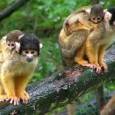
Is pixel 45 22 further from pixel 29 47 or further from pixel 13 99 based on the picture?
pixel 13 99

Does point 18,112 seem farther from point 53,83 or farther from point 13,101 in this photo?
point 53,83

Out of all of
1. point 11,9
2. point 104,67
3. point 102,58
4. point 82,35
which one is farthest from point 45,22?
point 104,67

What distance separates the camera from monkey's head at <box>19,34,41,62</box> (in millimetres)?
5227

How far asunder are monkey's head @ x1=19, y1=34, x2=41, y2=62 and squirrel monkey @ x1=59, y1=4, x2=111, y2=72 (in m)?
0.94

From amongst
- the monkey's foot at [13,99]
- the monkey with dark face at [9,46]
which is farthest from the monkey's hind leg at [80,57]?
the monkey's foot at [13,99]

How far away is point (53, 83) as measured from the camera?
5.47 metres

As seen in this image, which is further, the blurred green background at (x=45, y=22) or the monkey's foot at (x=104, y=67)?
the blurred green background at (x=45, y=22)

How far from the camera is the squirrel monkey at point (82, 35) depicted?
20.2ft

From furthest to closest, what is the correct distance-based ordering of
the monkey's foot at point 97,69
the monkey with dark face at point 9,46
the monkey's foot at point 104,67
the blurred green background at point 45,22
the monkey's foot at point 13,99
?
the blurred green background at point 45,22
the monkey's foot at point 104,67
the monkey's foot at point 97,69
the monkey with dark face at point 9,46
the monkey's foot at point 13,99

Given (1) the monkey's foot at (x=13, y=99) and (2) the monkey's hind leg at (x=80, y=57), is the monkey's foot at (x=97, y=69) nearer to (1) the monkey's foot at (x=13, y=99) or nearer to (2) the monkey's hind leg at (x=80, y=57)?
(2) the monkey's hind leg at (x=80, y=57)

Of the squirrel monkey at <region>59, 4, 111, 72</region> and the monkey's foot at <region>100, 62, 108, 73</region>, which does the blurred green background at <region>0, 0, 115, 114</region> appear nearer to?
the squirrel monkey at <region>59, 4, 111, 72</region>

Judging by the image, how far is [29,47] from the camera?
17.1 ft

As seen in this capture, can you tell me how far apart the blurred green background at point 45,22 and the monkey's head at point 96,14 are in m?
1.86

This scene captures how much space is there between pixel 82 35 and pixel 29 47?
1.25 m
